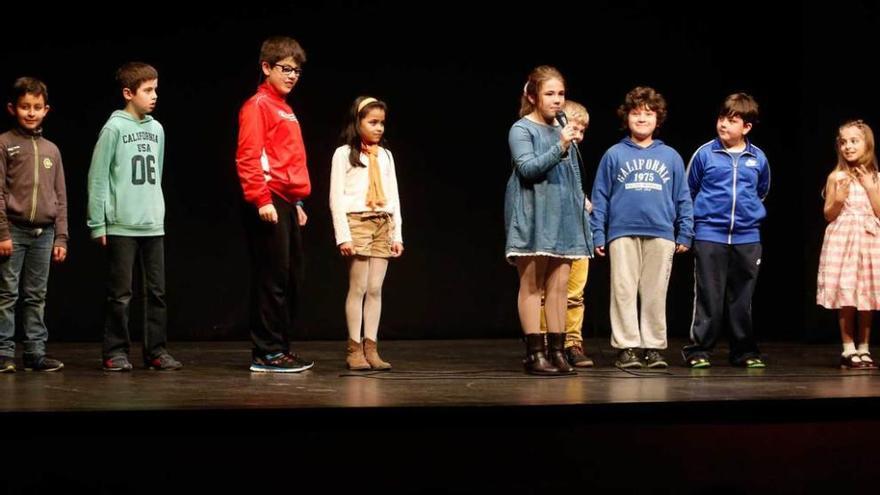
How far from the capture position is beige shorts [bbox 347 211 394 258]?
4.58 m

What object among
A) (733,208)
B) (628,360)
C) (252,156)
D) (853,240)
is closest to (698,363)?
(628,360)

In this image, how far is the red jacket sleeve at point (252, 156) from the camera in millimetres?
4410

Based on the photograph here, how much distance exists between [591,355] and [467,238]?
1.37 metres

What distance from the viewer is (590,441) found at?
3.51 m

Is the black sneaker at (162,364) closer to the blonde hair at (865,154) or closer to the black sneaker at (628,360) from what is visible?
the black sneaker at (628,360)

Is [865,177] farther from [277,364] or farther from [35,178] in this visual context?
[35,178]

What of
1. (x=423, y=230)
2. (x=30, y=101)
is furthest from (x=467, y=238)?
(x=30, y=101)

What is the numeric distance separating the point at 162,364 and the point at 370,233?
1.03 metres

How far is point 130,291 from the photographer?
4.63 m

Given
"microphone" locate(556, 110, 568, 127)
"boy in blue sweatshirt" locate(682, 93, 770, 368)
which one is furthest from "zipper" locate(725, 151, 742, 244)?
"microphone" locate(556, 110, 568, 127)

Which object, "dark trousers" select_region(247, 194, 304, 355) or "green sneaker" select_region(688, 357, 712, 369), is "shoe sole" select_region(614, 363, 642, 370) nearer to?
"green sneaker" select_region(688, 357, 712, 369)

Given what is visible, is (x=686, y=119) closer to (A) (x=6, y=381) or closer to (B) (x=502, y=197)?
(B) (x=502, y=197)

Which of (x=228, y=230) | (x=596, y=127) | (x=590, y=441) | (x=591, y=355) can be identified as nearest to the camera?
(x=590, y=441)

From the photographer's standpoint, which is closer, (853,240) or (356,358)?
(356,358)
